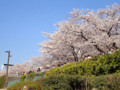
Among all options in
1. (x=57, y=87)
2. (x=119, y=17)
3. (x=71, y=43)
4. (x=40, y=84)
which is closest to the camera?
(x=57, y=87)

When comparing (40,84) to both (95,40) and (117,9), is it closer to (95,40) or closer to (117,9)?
(95,40)

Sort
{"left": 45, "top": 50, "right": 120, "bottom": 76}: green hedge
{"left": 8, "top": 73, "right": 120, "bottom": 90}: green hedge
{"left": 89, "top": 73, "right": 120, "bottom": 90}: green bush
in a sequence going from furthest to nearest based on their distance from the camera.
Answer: {"left": 45, "top": 50, "right": 120, "bottom": 76}: green hedge, {"left": 8, "top": 73, "right": 120, "bottom": 90}: green hedge, {"left": 89, "top": 73, "right": 120, "bottom": 90}: green bush

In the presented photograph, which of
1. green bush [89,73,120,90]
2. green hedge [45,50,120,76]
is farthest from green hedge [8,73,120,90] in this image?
green hedge [45,50,120,76]

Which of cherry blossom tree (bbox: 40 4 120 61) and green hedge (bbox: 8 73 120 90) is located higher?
cherry blossom tree (bbox: 40 4 120 61)

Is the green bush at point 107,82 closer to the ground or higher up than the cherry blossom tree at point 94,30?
closer to the ground

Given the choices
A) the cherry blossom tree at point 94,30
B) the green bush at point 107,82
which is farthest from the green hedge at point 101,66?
the cherry blossom tree at point 94,30

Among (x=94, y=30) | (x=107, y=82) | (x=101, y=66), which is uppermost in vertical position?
(x=94, y=30)

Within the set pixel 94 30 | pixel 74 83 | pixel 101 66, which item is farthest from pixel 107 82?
pixel 94 30

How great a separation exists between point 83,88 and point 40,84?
2434mm

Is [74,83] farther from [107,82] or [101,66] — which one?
[107,82]

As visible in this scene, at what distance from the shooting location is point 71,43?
21391 millimetres

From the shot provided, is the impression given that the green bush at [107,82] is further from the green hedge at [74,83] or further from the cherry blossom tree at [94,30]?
the cherry blossom tree at [94,30]

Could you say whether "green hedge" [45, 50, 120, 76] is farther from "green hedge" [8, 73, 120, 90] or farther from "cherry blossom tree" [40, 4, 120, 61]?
"cherry blossom tree" [40, 4, 120, 61]

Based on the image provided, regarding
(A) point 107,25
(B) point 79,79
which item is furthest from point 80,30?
(B) point 79,79
